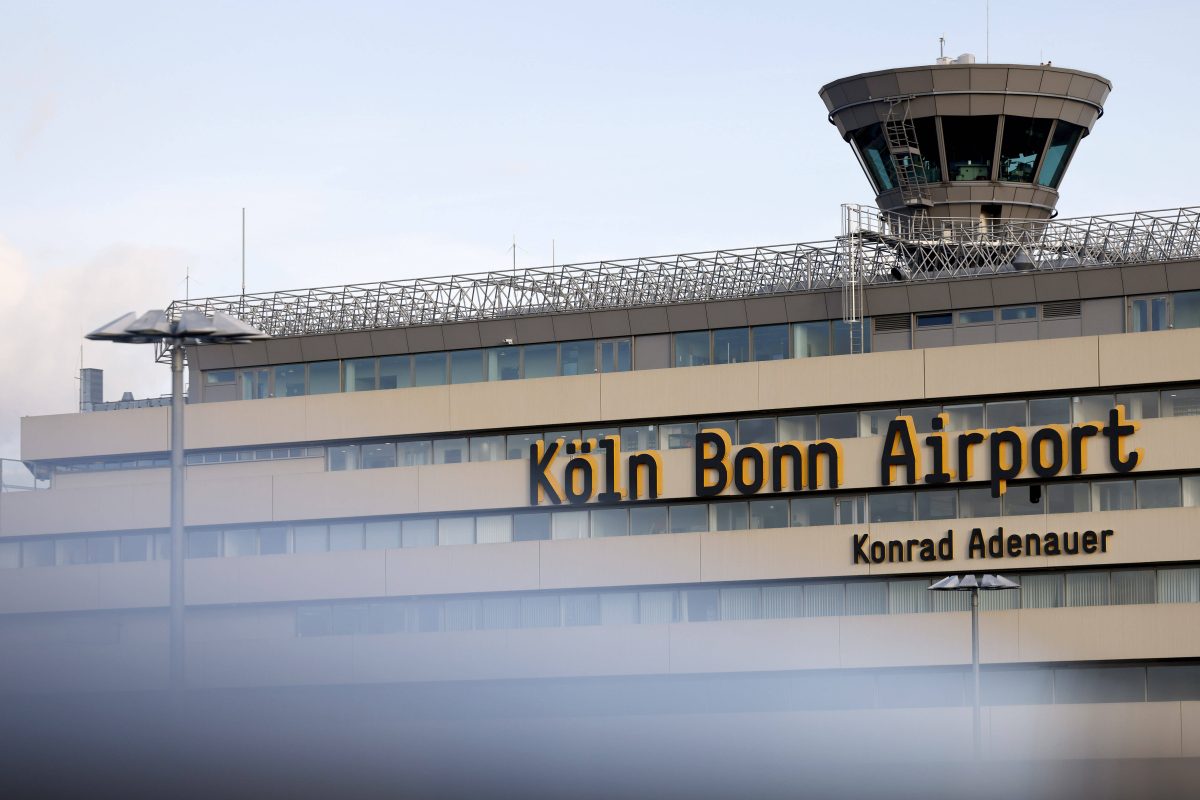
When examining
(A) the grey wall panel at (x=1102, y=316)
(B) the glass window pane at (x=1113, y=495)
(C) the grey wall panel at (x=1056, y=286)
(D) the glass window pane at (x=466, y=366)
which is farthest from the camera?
(D) the glass window pane at (x=466, y=366)

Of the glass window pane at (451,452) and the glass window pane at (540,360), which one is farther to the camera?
the glass window pane at (451,452)

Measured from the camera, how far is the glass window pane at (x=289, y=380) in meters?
69.6

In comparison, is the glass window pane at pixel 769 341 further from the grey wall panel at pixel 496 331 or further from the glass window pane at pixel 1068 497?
the glass window pane at pixel 1068 497

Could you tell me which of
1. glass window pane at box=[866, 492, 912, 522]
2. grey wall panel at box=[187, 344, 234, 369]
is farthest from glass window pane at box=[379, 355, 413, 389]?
glass window pane at box=[866, 492, 912, 522]

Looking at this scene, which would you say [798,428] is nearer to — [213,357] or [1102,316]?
[1102,316]

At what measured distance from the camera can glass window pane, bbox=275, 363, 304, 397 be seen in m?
69.6

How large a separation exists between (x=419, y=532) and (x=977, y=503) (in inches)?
757

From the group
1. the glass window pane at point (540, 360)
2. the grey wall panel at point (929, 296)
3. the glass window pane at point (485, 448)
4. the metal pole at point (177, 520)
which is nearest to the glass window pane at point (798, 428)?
the grey wall panel at point (929, 296)

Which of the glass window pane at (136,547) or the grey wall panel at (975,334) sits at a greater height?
the grey wall panel at (975,334)

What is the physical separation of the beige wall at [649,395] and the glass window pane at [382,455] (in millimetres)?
675

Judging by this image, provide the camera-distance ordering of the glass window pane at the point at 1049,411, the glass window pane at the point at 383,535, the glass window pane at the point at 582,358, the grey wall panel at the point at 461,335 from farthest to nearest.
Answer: the grey wall panel at the point at 461,335, the glass window pane at the point at 383,535, the glass window pane at the point at 582,358, the glass window pane at the point at 1049,411

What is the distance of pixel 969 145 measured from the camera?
67.8m

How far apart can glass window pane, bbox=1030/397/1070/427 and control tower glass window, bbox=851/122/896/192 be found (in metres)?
12.5

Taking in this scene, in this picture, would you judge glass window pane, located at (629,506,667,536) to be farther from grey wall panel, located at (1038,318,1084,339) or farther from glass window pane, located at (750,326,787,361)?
grey wall panel, located at (1038,318,1084,339)
